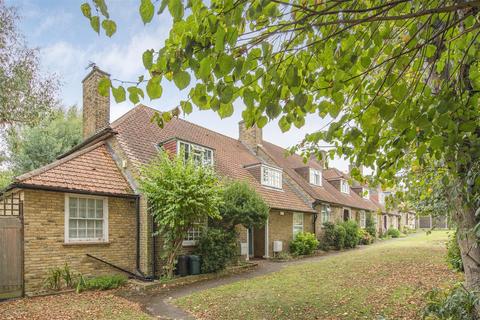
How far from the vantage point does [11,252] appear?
10.1 m

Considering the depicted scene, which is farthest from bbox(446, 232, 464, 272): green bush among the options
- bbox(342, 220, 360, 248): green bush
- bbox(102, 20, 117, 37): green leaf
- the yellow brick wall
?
bbox(342, 220, 360, 248): green bush

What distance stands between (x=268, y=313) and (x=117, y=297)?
15.5 ft

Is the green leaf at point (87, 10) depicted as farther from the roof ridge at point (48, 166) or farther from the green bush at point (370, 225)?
the green bush at point (370, 225)

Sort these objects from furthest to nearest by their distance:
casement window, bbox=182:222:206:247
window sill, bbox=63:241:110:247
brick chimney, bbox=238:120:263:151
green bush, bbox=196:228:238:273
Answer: brick chimney, bbox=238:120:263:151 → casement window, bbox=182:222:206:247 → green bush, bbox=196:228:238:273 → window sill, bbox=63:241:110:247

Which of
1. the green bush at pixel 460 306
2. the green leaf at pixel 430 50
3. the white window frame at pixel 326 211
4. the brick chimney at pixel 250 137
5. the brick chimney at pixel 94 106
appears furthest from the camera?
the brick chimney at pixel 250 137

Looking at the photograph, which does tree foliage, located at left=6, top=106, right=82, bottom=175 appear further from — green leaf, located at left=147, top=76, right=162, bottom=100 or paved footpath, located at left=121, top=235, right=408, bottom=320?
green leaf, located at left=147, top=76, right=162, bottom=100

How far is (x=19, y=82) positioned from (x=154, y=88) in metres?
16.0

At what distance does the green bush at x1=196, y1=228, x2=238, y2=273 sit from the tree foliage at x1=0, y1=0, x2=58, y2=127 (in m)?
10.7

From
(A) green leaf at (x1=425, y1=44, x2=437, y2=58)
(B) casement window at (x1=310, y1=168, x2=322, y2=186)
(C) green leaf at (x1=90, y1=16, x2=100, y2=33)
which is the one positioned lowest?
(B) casement window at (x1=310, y1=168, x2=322, y2=186)

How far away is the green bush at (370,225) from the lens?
32.2 m

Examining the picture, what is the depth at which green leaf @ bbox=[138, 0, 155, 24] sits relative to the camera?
7.54 ft

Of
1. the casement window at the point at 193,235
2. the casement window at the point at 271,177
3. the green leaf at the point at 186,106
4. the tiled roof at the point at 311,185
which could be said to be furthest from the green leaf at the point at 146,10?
the tiled roof at the point at 311,185

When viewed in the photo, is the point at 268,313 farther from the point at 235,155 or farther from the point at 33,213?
the point at 235,155

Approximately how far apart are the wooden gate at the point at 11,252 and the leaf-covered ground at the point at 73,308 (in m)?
0.95
